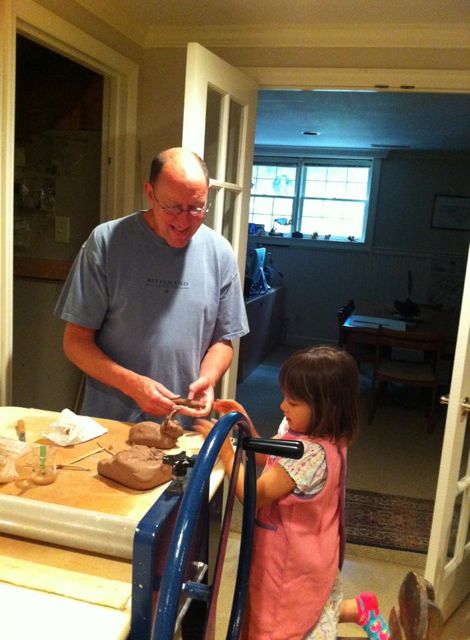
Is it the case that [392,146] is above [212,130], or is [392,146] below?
above

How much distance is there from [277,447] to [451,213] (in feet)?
21.8

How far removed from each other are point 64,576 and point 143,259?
36.5 inches

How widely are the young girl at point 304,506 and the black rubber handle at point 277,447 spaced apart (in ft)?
1.09

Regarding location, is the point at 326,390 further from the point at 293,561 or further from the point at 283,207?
the point at 283,207

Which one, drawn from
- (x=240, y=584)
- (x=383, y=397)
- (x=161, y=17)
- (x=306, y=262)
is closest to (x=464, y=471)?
(x=240, y=584)

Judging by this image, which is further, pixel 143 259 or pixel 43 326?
pixel 43 326

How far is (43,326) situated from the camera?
302 centimetres

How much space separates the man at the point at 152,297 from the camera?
1521 millimetres

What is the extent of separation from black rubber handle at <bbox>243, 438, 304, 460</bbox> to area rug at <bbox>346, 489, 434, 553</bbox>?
2165 mm

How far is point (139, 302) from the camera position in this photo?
1.62 meters

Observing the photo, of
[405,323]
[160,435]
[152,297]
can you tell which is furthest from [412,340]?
[160,435]

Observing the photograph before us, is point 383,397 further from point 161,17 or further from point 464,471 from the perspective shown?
point 161,17

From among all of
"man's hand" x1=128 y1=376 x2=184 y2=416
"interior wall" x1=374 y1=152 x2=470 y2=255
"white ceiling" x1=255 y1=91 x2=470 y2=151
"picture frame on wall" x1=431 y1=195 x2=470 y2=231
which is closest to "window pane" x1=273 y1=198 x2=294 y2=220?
"white ceiling" x1=255 y1=91 x2=470 y2=151

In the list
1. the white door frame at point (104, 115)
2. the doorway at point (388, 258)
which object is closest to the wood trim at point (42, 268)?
the white door frame at point (104, 115)
